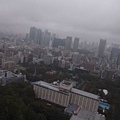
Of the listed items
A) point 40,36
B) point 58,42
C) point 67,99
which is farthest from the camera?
point 40,36

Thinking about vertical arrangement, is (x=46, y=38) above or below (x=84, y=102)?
above

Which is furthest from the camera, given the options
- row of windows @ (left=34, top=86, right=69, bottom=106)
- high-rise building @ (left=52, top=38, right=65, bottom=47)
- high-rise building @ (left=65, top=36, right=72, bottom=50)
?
high-rise building @ (left=52, top=38, right=65, bottom=47)

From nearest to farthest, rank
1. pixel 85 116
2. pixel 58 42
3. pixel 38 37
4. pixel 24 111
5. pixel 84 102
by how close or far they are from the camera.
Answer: pixel 24 111, pixel 85 116, pixel 84 102, pixel 58 42, pixel 38 37

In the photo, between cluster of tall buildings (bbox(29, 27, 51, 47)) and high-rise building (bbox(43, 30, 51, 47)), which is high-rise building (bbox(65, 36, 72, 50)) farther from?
high-rise building (bbox(43, 30, 51, 47))

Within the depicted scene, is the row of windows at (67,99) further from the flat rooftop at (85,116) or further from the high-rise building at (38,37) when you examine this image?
the high-rise building at (38,37)

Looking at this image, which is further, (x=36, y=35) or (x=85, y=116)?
(x=36, y=35)

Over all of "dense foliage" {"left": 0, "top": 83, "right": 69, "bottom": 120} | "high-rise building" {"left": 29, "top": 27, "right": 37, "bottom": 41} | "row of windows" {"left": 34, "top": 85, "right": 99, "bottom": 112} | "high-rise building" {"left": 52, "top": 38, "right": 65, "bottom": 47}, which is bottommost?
"row of windows" {"left": 34, "top": 85, "right": 99, "bottom": 112}

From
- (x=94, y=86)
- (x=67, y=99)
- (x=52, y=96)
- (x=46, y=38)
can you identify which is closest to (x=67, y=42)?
(x=46, y=38)

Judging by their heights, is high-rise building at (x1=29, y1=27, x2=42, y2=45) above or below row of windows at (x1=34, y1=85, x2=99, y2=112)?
above

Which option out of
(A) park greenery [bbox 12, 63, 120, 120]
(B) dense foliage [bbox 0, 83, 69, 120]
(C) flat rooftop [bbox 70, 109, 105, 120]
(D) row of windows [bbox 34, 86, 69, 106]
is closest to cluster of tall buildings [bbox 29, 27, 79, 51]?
(A) park greenery [bbox 12, 63, 120, 120]

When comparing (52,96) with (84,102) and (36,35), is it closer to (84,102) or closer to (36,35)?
(84,102)

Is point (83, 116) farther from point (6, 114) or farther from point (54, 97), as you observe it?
point (6, 114)
